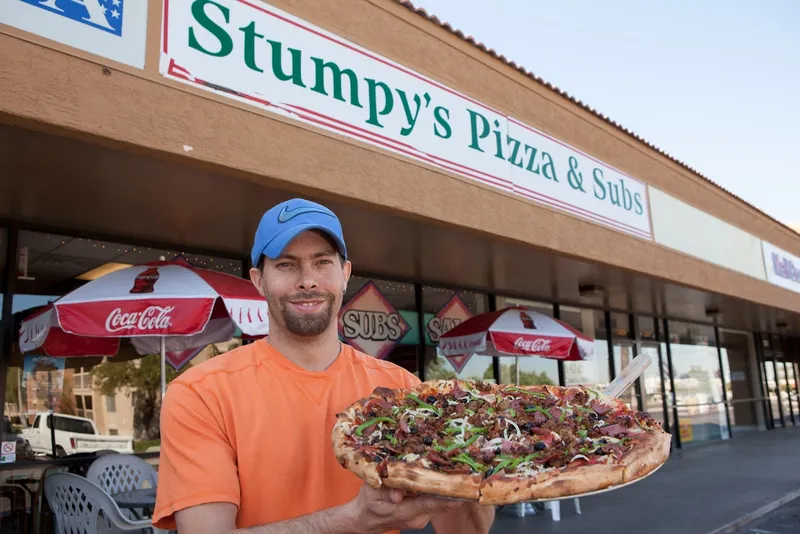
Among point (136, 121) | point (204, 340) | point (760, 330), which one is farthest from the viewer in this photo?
point (760, 330)

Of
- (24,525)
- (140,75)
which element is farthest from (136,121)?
(24,525)

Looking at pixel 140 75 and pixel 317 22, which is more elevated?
pixel 317 22

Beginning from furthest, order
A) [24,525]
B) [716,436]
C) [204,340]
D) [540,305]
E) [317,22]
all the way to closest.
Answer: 1. [716,436]
2. [540,305]
3. [204,340]
4. [24,525]
5. [317,22]

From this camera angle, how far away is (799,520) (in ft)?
23.9

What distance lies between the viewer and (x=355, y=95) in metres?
5.00

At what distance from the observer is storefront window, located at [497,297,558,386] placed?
10.5m

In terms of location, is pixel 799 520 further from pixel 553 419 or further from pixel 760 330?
pixel 760 330

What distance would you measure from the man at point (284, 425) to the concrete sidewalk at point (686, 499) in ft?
17.8

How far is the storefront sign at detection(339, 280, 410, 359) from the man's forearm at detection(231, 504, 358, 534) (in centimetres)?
627

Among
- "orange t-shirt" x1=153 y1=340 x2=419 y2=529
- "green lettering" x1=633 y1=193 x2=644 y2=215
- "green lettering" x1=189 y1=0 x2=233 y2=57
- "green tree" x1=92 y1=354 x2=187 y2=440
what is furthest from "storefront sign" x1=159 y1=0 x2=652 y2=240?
"green tree" x1=92 y1=354 x2=187 y2=440

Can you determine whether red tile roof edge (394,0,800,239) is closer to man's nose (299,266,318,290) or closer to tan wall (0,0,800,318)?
tan wall (0,0,800,318)

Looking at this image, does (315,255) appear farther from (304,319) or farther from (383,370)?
(383,370)

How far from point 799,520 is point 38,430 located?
8735 mm

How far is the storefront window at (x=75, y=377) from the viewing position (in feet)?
17.8
